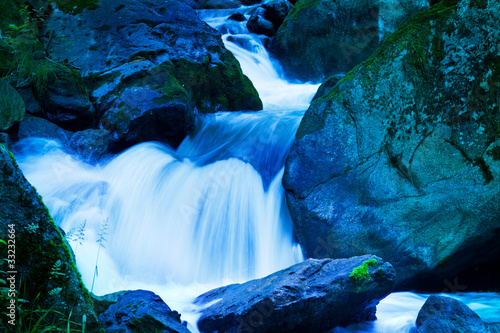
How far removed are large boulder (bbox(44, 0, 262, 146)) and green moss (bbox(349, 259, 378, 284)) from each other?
493 centimetres

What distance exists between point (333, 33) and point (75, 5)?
693 centimetres

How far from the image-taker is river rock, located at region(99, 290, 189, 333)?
2.92 metres

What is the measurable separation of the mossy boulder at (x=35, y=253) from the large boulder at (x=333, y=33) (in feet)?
35.7

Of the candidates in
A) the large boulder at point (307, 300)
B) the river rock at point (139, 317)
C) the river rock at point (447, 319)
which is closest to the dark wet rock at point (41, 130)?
the river rock at point (139, 317)

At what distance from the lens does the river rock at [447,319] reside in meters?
3.45

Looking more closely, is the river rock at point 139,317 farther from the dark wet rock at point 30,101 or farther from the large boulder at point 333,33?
the large boulder at point 333,33

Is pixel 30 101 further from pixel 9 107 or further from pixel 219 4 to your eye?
pixel 219 4

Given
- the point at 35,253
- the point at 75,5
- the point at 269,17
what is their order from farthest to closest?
the point at 269,17 → the point at 75,5 → the point at 35,253

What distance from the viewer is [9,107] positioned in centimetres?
641

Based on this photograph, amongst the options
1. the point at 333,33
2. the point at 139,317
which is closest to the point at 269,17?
the point at 333,33

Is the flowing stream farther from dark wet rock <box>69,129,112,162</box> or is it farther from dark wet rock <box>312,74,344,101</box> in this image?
dark wet rock <box>312,74,344,101</box>

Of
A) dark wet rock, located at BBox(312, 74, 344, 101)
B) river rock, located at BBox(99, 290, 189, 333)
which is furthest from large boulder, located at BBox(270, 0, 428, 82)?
river rock, located at BBox(99, 290, 189, 333)

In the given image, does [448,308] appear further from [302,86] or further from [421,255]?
[302,86]

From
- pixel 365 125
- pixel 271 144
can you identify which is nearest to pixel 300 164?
pixel 365 125
